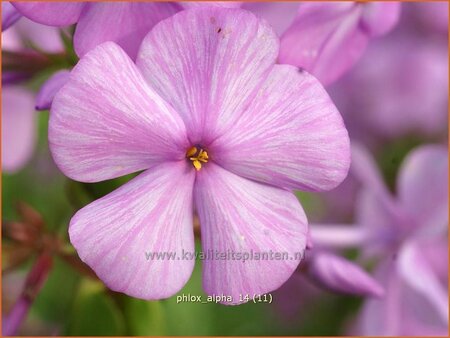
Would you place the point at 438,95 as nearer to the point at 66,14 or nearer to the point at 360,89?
the point at 360,89

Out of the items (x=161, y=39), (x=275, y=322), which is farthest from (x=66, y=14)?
(x=275, y=322)

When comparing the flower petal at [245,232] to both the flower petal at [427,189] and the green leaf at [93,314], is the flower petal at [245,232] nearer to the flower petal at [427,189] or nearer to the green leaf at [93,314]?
the green leaf at [93,314]

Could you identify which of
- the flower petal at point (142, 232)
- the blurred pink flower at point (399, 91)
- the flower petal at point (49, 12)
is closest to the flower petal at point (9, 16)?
the flower petal at point (49, 12)

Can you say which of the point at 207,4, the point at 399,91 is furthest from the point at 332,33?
the point at 399,91

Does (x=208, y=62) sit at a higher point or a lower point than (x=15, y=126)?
higher

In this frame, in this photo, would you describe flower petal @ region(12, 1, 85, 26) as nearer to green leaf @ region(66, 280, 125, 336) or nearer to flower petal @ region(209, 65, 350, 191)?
flower petal @ region(209, 65, 350, 191)

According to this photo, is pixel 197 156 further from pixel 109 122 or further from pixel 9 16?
pixel 9 16
